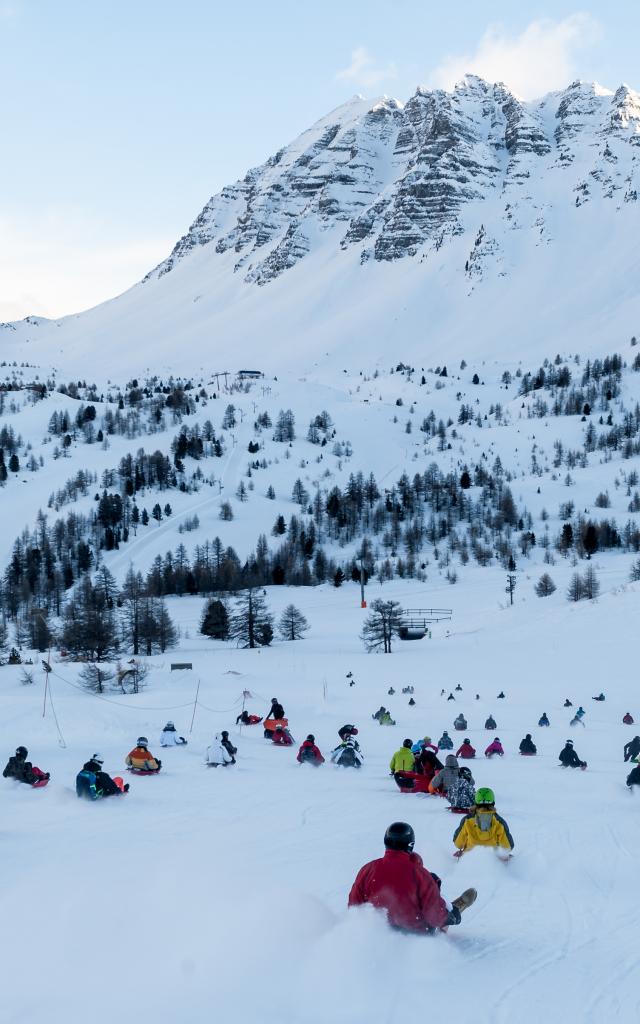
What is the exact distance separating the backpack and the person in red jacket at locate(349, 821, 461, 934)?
8188mm

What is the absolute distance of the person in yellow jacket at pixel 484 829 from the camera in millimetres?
9117

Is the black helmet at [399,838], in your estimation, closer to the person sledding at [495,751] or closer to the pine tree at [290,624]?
the person sledding at [495,751]

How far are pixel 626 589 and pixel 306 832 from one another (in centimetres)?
4544

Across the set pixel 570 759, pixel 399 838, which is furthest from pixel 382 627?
pixel 399 838

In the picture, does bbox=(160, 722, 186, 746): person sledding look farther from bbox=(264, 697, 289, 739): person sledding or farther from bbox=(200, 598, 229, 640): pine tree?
bbox=(200, 598, 229, 640): pine tree

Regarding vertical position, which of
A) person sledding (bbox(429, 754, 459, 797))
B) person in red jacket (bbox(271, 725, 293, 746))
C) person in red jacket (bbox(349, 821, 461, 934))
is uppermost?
person in red jacket (bbox(349, 821, 461, 934))

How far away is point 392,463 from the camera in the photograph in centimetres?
16038

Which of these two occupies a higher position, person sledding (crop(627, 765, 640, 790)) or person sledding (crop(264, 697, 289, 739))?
person sledding (crop(627, 765, 640, 790))

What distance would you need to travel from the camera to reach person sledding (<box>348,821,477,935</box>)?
20.2 ft

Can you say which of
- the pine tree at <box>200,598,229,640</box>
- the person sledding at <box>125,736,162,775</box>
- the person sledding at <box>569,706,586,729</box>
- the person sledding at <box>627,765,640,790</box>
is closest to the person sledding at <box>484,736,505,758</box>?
the person sledding at <box>627,765,640,790</box>

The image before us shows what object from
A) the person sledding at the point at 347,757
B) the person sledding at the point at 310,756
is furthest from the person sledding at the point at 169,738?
the person sledding at the point at 347,757

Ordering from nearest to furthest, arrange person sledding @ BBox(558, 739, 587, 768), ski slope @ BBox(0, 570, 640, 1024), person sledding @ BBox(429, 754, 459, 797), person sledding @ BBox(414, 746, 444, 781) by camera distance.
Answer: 1. ski slope @ BBox(0, 570, 640, 1024)
2. person sledding @ BBox(429, 754, 459, 797)
3. person sledding @ BBox(414, 746, 444, 781)
4. person sledding @ BBox(558, 739, 587, 768)

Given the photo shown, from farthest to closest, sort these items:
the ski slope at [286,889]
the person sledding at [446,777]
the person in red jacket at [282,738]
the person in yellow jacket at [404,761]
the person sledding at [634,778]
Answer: the person in red jacket at [282,738]
the person in yellow jacket at [404,761]
the person sledding at [634,778]
the person sledding at [446,777]
the ski slope at [286,889]

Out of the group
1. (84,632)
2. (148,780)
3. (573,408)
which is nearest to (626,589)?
(84,632)
